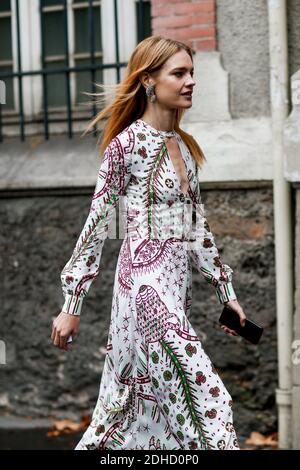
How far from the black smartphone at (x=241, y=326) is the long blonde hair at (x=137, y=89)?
0.64 meters

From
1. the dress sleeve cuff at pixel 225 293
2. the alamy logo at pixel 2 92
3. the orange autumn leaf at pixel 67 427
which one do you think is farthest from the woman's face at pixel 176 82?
the alamy logo at pixel 2 92

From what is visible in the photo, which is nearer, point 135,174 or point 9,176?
point 135,174

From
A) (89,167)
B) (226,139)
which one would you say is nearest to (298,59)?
(226,139)

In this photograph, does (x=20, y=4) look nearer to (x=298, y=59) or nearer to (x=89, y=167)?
(x=89, y=167)

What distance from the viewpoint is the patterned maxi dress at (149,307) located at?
387 cm

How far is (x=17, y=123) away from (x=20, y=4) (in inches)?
32.6

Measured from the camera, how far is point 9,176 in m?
6.94

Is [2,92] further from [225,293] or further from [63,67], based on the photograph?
[225,293]

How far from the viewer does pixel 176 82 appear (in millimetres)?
4078

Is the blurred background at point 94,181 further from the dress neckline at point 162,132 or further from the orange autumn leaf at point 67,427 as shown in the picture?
the dress neckline at point 162,132

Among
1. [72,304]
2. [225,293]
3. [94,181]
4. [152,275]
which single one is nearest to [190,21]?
[94,181]

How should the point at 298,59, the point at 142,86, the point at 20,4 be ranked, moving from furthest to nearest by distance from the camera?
the point at 20,4, the point at 298,59, the point at 142,86

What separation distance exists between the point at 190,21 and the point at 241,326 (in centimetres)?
262
